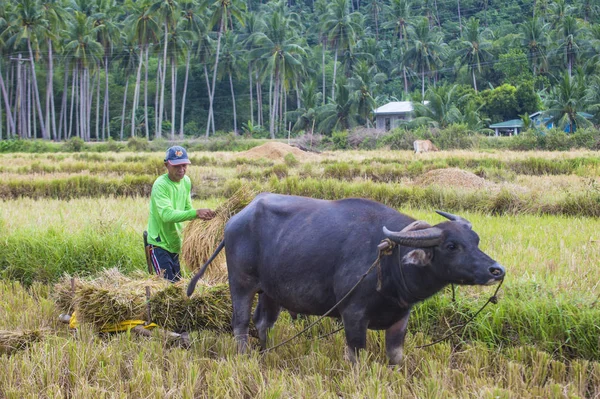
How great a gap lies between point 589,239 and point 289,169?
37.7ft

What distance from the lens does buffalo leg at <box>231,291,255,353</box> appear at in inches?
183

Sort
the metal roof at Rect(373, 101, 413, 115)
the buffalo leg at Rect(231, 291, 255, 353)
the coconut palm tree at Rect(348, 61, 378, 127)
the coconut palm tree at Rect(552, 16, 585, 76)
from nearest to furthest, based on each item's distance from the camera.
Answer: the buffalo leg at Rect(231, 291, 255, 353) → the coconut palm tree at Rect(348, 61, 378, 127) → the metal roof at Rect(373, 101, 413, 115) → the coconut palm tree at Rect(552, 16, 585, 76)

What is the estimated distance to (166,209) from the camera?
Answer: 530 cm

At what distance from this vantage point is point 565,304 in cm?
469

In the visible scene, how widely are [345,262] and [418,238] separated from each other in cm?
58

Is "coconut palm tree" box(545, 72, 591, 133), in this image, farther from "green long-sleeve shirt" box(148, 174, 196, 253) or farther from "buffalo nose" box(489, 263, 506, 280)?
"buffalo nose" box(489, 263, 506, 280)

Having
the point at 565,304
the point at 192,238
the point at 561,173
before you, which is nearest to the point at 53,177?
the point at 192,238

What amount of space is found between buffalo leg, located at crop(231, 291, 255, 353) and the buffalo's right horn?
133 centimetres

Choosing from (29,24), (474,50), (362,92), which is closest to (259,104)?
(362,92)

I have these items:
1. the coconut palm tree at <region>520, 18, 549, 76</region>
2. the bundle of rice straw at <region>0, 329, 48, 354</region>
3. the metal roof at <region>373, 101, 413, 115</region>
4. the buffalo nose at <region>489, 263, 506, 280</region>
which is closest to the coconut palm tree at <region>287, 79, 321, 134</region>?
the metal roof at <region>373, 101, 413, 115</region>

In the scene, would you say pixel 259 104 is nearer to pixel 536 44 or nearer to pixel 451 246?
pixel 536 44

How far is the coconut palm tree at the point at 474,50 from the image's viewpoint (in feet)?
160

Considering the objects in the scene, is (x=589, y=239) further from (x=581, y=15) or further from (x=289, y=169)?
(x=581, y=15)

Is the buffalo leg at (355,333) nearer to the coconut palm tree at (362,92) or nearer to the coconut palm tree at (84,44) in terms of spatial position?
the coconut palm tree at (362,92)
